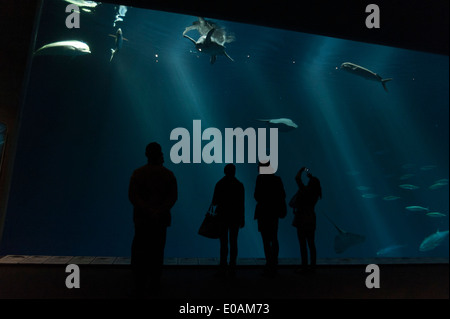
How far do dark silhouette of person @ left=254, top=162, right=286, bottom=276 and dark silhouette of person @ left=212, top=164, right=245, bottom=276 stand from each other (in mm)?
340

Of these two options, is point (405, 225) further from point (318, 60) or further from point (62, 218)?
point (62, 218)

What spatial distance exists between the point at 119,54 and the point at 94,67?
298 centimetres

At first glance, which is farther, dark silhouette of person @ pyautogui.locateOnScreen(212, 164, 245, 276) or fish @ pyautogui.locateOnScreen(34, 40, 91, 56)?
fish @ pyautogui.locateOnScreen(34, 40, 91, 56)

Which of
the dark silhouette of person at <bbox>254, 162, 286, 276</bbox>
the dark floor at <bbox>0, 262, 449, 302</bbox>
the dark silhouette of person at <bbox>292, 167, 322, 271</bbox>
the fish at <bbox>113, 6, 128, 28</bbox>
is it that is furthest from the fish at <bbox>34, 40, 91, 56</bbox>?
the fish at <bbox>113, 6, 128, 28</bbox>

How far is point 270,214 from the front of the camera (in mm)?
4816

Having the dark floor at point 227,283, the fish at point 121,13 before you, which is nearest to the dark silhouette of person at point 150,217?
the dark floor at point 227,283

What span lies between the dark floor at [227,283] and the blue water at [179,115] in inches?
327

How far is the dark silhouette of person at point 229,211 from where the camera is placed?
185 inches

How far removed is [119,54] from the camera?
22672 millimetres

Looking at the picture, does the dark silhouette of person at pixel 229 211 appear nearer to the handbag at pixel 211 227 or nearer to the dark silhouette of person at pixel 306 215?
the handbag at pixel 211 227

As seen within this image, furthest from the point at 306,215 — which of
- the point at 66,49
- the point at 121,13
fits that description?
the point at 121,13

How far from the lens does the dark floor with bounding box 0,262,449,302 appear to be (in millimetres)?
3758

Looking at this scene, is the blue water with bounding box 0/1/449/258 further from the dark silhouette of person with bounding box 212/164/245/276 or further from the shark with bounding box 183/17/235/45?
the dark silhouette of person with bounding box 212/164/245/276
